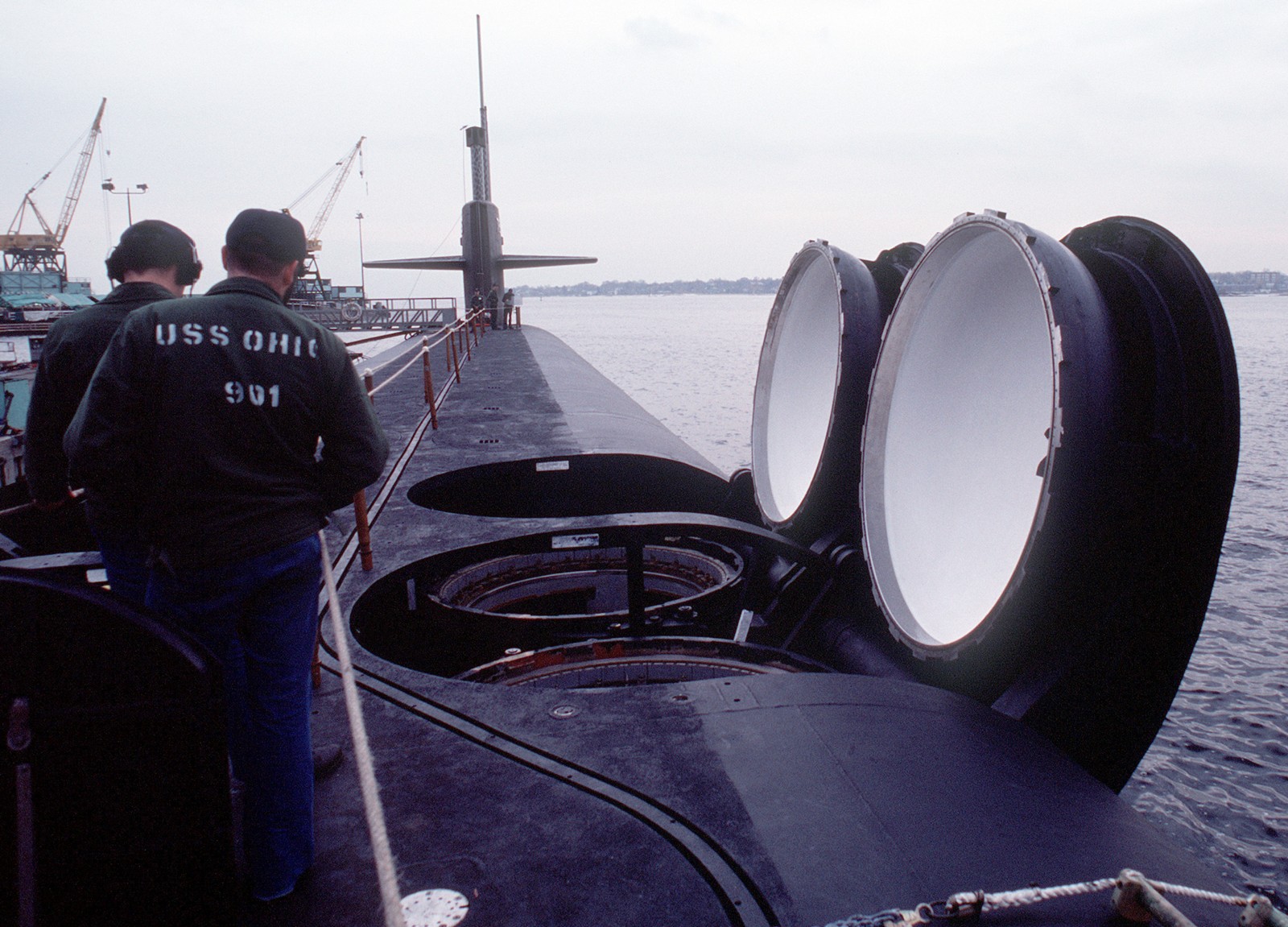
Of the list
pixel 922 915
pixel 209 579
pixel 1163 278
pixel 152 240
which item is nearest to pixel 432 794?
pixel 209 579

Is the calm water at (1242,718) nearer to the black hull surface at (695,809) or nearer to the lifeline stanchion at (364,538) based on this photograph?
the black hull surface at (695,809)

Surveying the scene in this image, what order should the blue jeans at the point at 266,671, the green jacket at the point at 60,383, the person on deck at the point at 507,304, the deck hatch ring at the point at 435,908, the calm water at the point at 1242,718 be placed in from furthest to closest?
the person on deck at the point at 507,304, the calm water at the point at 1242,718, the green jacket at the point at 60,383, the deck hatch ring at the point at 435,908, the blue jeans at the point at 266,671

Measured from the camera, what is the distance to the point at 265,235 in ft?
8.13

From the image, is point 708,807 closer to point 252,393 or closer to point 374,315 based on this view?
point 252,393

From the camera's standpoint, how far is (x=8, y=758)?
5.33 feet

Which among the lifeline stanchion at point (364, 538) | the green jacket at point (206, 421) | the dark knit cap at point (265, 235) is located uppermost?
the dark knit cap at point (265, 235)

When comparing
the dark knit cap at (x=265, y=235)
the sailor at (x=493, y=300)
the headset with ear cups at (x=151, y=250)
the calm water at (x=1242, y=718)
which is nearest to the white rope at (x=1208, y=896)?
the dark knit cap at (x=265, y=235)

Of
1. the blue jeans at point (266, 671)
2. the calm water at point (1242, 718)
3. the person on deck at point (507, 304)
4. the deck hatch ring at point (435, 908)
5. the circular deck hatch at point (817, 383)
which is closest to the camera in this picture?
the blue jeans at point (266, 671)

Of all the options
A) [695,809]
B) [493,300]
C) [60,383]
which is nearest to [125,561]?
[60,383]

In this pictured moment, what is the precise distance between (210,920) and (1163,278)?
378 cm

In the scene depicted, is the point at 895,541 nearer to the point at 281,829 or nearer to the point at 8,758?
the point at 281,829

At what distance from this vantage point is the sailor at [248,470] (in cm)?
229

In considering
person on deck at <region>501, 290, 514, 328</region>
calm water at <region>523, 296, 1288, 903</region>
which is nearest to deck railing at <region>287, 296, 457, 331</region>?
person on deck at <region>501, 290, 514, 328</region>

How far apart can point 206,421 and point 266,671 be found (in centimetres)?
75
